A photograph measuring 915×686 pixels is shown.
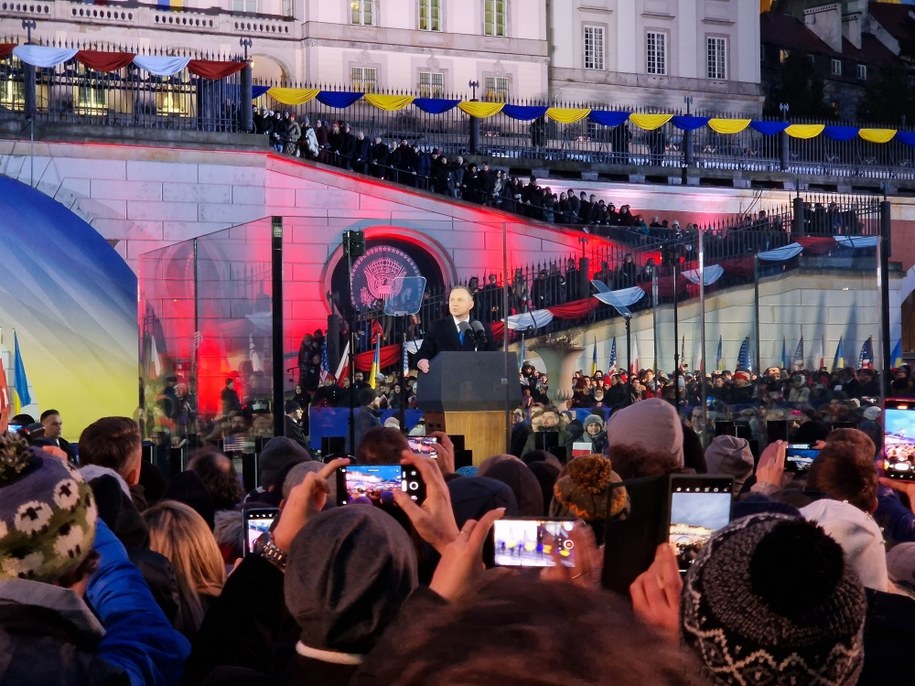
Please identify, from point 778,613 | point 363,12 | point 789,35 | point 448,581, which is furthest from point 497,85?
point 778,613

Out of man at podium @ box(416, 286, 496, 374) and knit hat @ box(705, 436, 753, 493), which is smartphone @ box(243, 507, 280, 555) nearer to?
knit hat @ box(705, 436, 753, 493)

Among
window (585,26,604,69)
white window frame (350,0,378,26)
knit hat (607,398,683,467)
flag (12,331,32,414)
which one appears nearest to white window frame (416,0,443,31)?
white window frame (350,0,378,26)

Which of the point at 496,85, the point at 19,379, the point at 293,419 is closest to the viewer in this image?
the point at 293,419

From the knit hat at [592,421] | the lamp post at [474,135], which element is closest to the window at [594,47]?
the lamp post at [474,135]

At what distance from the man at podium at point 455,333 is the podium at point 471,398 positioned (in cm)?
7

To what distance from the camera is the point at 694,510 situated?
429 cm

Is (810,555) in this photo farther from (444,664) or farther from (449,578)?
(449,578)

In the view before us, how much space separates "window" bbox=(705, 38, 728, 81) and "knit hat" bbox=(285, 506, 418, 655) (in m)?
58.2

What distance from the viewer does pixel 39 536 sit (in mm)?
3129

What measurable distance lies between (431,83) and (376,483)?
50.2 metres

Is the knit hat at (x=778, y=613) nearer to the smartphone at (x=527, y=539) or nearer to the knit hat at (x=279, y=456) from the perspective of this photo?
the smartphone at (x=527, y=539)

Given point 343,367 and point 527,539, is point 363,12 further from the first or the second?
point 527,539

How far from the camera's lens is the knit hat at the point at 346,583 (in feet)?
10.1

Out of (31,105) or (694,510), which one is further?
(31,105)
